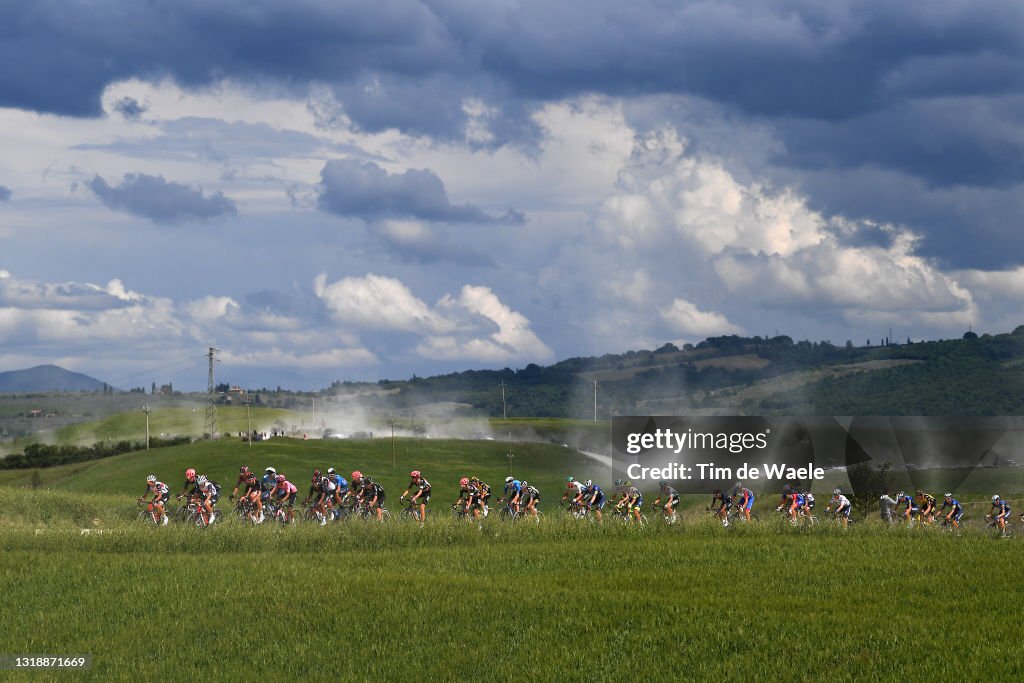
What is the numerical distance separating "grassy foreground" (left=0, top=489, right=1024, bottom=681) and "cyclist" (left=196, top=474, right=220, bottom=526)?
5.62m

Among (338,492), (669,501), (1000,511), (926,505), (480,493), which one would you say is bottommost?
(1000,511)

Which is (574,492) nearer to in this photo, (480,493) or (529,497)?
(529,497)

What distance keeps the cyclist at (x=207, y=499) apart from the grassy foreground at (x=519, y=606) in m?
5.62

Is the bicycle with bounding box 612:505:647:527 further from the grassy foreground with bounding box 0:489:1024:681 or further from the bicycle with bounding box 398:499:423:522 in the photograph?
the bicycle with bounding box 398:499:423:522

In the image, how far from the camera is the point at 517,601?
25.8m

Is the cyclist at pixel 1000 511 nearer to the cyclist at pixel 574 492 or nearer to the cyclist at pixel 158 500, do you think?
the cyclist at pixel 574 492

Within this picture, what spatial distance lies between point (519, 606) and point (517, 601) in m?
0.44

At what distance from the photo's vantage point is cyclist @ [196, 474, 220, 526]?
42312 mm

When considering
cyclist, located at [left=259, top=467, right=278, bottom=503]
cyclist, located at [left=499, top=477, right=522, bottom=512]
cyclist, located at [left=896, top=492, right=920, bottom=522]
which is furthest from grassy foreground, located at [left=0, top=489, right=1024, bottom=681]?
cyclist, located at [left=896, top=492, right=920, bottom=522]

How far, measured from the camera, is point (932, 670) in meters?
20.3

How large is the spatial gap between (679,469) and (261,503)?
21792 mm

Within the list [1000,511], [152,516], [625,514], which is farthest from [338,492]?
[1000,511]

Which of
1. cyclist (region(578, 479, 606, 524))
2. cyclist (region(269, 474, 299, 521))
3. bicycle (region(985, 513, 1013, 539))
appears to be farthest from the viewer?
cyclist (region(578, 479, 606, 524))

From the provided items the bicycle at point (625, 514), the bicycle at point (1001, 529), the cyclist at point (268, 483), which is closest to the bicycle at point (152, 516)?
the cyclist at point (268, 483)
